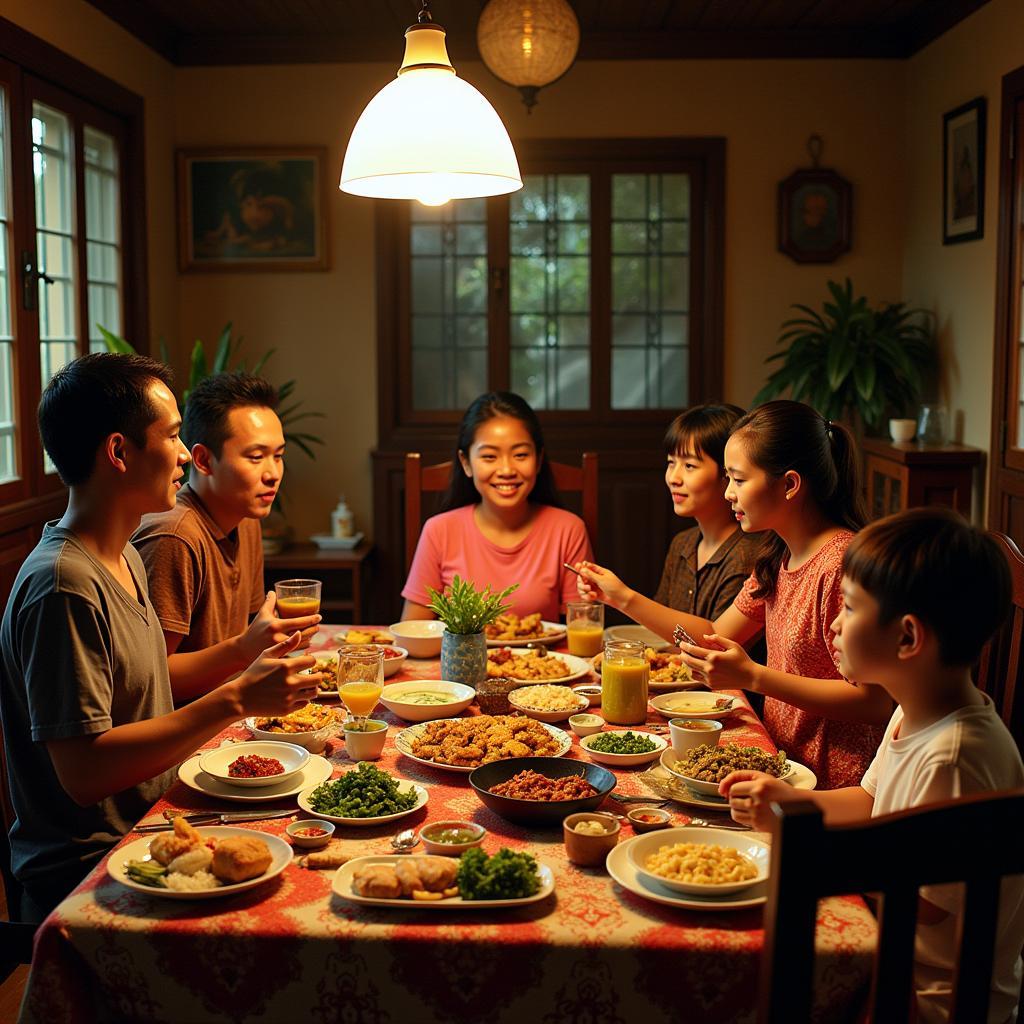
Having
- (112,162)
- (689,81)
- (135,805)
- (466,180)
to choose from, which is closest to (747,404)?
(689,81)

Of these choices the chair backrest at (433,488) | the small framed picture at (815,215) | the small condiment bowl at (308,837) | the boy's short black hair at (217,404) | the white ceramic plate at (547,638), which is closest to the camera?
the small condiment bowl at (308,837)

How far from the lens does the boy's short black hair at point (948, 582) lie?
1433 mm

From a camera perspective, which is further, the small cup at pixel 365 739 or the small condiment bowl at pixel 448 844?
the small cup at pixel 365 739

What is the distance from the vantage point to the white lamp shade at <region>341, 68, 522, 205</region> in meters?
1.94

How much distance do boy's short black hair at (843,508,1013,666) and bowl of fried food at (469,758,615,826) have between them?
0.47 meters

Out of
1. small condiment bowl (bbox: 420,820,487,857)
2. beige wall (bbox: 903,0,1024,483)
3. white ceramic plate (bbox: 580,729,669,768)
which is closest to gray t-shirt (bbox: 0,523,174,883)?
small condiment bowl (bbox: 420,820,487,857)

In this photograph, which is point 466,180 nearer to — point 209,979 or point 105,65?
point 209,979

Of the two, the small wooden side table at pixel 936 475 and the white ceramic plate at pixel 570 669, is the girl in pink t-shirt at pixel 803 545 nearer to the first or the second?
the white ceramic plate at pixel 570 669

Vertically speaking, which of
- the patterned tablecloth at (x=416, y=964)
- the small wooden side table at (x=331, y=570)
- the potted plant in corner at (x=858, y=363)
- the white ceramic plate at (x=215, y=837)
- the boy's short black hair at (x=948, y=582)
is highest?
the potted plant in corner at (x=858, y=363)

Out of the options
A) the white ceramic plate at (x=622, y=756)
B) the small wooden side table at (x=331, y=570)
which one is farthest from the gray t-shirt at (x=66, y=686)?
the small wooden side table at (x=331, y=570)

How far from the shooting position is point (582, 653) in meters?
2.58

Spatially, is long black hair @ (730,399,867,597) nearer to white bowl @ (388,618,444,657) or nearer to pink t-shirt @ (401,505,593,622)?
white bowl @ (388,618,444,657)

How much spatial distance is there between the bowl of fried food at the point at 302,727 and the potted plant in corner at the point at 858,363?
3.45 m

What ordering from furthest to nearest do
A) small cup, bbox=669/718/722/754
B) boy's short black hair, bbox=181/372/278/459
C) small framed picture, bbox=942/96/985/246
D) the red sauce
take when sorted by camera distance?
small framed picture, bbox=942/96/985/246 → boy's short black hair, bbox=181/372/278/459 → small cup, bbox=669/718/722/754 → the red sauce
